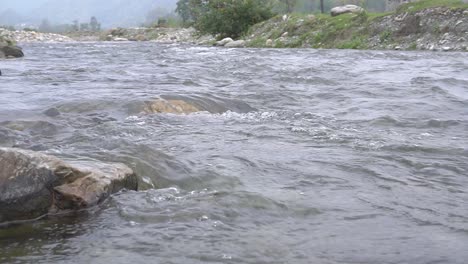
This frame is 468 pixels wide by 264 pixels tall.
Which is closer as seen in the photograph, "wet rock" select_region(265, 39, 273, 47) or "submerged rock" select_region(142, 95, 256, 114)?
"submerged rock" select_region(142, 95, 256, 114)

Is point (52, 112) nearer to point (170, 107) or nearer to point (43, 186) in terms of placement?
point (170, 107)

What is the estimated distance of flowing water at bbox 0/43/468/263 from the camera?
11.7ft

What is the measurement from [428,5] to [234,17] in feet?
55.6

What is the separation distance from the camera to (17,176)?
4.13 metres

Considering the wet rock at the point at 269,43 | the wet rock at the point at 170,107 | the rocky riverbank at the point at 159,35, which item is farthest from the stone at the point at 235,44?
the wet rock at the point at 170,107

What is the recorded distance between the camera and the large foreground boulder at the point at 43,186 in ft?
13.4

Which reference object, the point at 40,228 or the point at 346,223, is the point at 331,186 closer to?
A: the point at 346,223

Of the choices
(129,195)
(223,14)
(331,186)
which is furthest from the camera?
(223,14)

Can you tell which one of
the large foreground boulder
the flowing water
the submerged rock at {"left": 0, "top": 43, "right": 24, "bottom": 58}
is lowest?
the flowing water

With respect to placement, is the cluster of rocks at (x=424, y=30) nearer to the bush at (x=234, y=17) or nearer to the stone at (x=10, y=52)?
the bush at (x=234, y=17)

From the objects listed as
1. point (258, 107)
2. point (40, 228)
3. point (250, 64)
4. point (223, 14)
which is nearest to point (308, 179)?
point (40, 228)

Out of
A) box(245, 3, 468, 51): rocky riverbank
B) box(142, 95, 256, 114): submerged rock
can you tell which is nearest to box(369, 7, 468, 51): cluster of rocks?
box(245, 3, 468, 51): rocky riverbank

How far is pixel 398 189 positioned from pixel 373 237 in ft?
3.72

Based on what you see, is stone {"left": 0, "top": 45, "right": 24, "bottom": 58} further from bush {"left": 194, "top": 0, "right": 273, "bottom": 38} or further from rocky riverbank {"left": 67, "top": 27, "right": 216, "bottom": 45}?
rocky riverbank {"left": 67, "top": 27, "right": 216, "bottom": 45}
